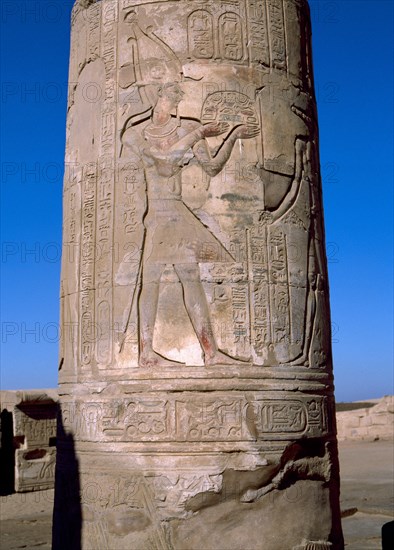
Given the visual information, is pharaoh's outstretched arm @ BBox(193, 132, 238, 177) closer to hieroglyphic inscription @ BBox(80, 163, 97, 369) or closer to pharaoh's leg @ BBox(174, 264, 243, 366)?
pharaoh's leg @ BBox(174, 264, 243, 366)

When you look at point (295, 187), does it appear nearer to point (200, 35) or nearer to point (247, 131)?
point (247, 131)

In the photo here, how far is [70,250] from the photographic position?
5000mm

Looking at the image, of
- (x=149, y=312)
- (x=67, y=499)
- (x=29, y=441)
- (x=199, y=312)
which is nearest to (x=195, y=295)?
(x=199, y=312)

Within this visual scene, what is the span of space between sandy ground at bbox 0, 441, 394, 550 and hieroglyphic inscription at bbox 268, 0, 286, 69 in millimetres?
4963

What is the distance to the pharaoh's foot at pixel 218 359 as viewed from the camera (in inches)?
169

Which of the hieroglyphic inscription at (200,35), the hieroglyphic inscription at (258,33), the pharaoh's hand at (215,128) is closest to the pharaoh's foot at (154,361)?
the pharaoh's hand at (215,128)

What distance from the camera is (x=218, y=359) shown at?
14.1ft

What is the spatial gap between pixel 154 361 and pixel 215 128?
5.34ft

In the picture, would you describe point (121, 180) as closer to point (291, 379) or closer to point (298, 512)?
point (291, 379)

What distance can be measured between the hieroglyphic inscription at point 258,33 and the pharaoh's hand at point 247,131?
510mm

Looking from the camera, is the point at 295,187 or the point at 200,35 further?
the point at 295,187

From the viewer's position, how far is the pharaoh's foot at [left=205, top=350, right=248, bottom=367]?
430cm

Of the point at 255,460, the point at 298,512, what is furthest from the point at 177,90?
the point at 298,512

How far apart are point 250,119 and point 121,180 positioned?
0.99 metres
